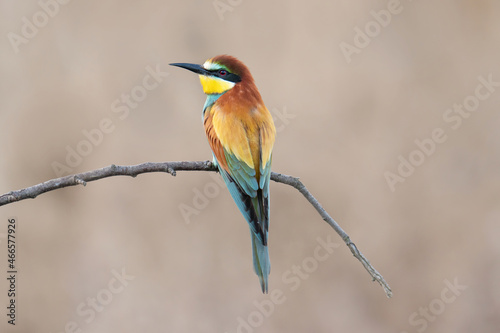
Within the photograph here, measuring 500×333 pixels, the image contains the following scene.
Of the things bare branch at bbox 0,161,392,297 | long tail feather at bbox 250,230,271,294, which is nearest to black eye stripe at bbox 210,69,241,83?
bare branch at bbox 0,161,392,297

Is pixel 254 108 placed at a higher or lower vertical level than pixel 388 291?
higher

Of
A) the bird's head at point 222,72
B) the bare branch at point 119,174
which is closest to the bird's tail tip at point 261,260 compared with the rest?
the bare branch at point 119,174

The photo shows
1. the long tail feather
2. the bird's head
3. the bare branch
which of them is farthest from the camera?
the bird's head

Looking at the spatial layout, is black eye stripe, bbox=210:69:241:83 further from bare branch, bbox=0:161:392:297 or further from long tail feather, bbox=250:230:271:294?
long tail feather, bbox=250:230:271:294

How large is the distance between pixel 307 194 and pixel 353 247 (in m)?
0.14

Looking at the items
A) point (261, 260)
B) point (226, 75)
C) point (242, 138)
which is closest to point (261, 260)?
point (261, 260)

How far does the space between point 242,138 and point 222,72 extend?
199 mm

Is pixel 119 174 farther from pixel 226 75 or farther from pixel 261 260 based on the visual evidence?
pixel 226 75

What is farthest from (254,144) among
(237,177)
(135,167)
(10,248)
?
(10,248)

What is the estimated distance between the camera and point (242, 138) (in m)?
1.10

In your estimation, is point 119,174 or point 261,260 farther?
point 261,260

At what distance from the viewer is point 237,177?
1090mm

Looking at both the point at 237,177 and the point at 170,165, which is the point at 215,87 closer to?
the point at 237,177

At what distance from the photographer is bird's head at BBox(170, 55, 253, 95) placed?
117cm
